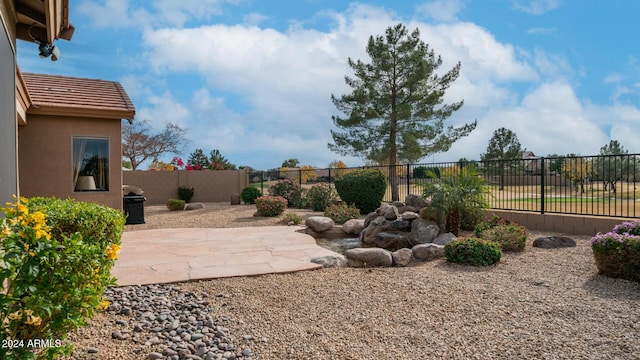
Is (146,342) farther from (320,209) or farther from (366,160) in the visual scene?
(366,160)

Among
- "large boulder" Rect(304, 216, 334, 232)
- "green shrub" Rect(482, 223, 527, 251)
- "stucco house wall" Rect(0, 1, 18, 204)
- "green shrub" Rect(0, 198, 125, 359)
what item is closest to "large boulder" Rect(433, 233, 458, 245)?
"green shrub" Rect(482, 223, 527, 251)

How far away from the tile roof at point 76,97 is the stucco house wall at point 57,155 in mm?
296

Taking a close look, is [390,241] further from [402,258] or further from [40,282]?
[40,282]

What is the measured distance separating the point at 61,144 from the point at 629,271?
1098 cm

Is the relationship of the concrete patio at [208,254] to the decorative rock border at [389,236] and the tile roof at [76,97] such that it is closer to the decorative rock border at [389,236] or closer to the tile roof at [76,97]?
the decorative rock border at [389,236]

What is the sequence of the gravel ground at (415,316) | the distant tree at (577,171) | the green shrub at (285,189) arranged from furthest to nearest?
the green shrub at (285,189) → the distant tree at (577,171) → the gravel ground at (415,316)

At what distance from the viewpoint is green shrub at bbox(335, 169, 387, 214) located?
12758mm

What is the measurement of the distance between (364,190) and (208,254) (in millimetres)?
6965

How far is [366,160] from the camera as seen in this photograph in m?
20.8

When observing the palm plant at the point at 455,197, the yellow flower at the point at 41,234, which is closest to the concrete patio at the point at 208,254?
the yellow flower at the point at 41,234

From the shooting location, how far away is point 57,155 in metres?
9.73

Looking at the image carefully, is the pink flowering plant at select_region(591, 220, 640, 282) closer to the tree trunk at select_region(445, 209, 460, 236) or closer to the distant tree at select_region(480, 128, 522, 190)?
the tree trunk at select_region(445, 209, 460, 236)

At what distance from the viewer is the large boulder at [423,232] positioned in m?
8.13

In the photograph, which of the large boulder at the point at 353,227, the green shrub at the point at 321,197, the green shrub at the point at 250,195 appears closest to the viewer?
the large boulder at the point at 353,227
